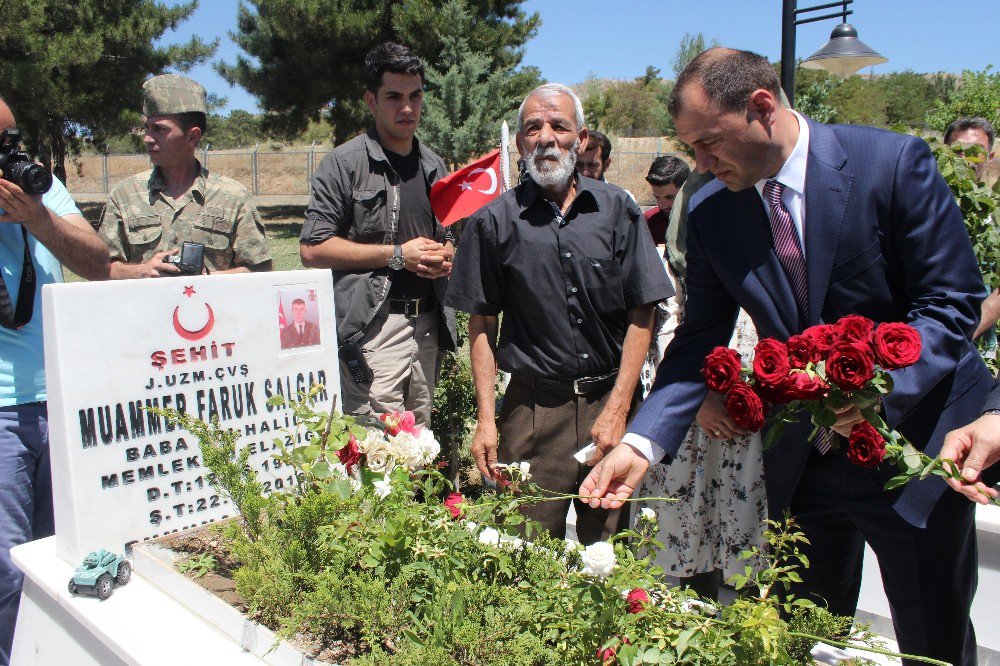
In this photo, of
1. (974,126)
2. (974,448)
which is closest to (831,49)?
(974,126)

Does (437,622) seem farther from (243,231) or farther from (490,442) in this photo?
(243,231)

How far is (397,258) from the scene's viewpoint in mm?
3246

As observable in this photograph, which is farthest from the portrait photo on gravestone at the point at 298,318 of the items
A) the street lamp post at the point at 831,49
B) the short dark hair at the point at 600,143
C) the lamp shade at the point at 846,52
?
the lamp shade at the point at 846,52

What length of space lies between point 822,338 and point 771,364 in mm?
116

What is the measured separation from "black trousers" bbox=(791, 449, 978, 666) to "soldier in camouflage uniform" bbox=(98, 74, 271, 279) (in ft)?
7.64

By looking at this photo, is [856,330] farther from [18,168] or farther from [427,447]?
[18,168]

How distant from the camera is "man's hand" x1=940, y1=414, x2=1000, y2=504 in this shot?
60.2 inches

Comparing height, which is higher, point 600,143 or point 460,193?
point 600,143

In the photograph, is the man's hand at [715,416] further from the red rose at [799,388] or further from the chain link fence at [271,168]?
the chain link fence at [271,168]

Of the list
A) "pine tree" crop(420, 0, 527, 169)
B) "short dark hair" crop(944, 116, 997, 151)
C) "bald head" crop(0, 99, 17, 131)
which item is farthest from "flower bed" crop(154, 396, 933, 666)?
"pine tree" crop(420, 0, 527, 169)

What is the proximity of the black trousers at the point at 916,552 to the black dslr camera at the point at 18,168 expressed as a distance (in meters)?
2.49

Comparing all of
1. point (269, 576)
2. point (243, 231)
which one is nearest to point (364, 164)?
point (243, 231)

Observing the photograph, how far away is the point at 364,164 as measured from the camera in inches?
131

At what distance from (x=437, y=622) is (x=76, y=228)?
205cm
